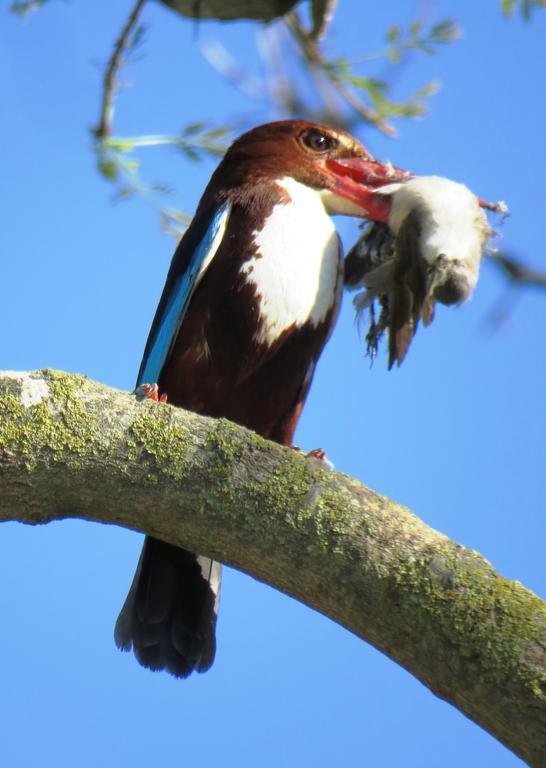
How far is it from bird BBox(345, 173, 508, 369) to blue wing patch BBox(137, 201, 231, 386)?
21.7 inches

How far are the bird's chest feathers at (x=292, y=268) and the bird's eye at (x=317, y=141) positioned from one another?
12.6 inches

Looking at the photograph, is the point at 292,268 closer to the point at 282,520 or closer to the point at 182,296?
the point at 182,296

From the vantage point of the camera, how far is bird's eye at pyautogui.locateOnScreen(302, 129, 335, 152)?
423 cm

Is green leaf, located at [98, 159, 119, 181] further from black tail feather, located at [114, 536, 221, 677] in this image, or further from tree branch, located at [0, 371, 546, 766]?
black tail feather, located at [114, 536, 221, 677]

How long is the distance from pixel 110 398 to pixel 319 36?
4.22 ft

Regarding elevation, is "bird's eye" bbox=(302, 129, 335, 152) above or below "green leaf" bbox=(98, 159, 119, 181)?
above

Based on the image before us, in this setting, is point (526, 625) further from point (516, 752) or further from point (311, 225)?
point (311, 225)

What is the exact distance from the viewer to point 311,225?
391 centimetres

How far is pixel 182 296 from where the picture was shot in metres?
3.84

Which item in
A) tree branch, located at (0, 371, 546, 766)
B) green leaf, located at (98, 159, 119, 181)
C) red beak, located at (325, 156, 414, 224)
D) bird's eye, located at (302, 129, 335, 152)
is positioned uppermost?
bird's eye, located at (302, 129, 335, 152)

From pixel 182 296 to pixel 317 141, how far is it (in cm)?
90

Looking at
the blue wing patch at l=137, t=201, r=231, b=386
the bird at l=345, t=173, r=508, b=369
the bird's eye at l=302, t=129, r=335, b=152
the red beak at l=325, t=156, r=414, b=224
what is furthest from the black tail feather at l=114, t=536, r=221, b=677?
the bird's eye at l=302, t=129, r=335, b=152

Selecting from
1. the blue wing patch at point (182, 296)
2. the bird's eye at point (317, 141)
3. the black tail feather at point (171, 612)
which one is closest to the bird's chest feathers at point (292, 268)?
the blue wing patch at point (182, 296)

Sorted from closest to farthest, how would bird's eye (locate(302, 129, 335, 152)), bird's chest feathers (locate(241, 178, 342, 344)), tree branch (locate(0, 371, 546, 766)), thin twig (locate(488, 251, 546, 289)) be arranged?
1. tree branch (locate(0, 371, 546, 766))
2. thin twig (locate(488, 251, 546, 289))
3. bird's chest feathers (locate(241, 178, 342, 344))
4. bird's eye (locate(302, 129, 335, 152))
